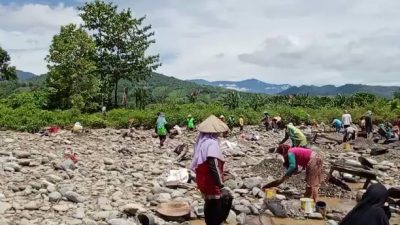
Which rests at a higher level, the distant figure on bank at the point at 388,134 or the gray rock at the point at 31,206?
the distant figure on bank at the point at 388,134

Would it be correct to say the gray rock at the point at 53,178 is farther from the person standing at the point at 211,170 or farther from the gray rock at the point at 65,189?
the person standing at the point at 211,170

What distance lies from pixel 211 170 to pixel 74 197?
4.02 meters

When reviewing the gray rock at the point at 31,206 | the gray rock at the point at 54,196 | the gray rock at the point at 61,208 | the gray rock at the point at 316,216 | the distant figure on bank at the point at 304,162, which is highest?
the distant figure on bank at the point at 304,162

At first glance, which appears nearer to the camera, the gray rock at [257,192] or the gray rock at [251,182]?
the gray rock at [257,192]

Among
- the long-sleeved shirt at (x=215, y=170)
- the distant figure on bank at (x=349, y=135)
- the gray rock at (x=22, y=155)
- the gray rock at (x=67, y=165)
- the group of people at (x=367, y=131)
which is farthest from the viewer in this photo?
the group of people at (x=367, y=131)

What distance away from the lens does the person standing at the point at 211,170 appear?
6566 millimetres

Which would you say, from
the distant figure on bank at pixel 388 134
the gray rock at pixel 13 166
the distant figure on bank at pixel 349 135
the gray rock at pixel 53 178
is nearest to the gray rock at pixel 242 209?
the gray rock at pixel 53 178

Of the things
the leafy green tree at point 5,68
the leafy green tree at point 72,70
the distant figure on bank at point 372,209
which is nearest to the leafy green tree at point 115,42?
the leafy green tree at point 72,70

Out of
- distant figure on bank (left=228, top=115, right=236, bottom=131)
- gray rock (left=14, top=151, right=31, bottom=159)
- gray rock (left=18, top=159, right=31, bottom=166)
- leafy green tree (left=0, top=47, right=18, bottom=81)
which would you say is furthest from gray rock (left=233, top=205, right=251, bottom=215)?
leafy green tree (left=0, top=47, right=18, bottom=81)

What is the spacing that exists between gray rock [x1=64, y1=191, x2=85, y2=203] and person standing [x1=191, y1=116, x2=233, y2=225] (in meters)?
3.69

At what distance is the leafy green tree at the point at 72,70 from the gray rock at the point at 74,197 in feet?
72.0

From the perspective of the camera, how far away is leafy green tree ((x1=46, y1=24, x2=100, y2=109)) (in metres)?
31.6

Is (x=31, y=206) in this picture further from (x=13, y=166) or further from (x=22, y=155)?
(x=22, y=155)

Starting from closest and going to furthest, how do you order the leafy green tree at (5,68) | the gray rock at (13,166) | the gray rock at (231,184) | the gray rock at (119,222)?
the gray rock at (119,222) → the gray rock at (13,166) → the gray rock at (231,184) → the leafy green tree at (5,68)
